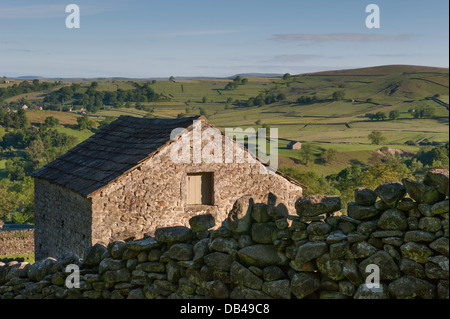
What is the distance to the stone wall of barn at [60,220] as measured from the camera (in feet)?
41.6

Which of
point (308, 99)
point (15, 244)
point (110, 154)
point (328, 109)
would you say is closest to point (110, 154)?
point (110, 154)

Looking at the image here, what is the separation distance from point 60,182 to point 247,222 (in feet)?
29.2

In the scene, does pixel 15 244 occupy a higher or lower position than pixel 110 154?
lower

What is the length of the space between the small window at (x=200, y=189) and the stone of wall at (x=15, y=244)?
64.8 ft

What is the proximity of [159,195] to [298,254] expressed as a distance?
768cm

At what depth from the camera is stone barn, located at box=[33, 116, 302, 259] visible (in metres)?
12.5

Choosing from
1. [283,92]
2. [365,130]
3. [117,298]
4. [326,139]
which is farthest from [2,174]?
[117,298]

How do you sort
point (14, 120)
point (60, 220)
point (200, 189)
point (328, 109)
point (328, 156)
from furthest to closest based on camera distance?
point (328, 109)
point (14, 120)
point (328, 156)
point (60, 220)
point (200, 189)

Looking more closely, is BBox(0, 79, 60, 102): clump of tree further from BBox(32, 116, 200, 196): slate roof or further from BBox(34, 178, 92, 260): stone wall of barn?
BBox(34, 178, 92, 260): stone wall of barn

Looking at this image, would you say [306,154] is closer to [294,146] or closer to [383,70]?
[294,146]

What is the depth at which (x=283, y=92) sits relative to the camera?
15338 cm

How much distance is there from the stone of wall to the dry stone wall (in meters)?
24.3

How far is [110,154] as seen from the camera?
14.6 m

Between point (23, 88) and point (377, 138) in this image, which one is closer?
point (377, 138)
